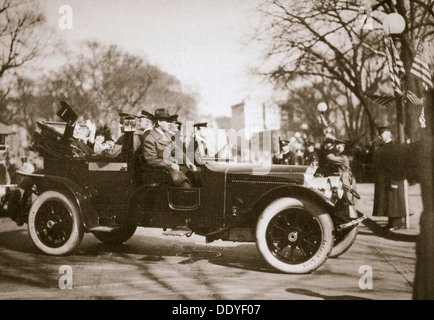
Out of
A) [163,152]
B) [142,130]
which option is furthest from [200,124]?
[142,130]

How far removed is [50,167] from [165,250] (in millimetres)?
1906

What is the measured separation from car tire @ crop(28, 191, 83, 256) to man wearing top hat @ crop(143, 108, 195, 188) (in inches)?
47.3

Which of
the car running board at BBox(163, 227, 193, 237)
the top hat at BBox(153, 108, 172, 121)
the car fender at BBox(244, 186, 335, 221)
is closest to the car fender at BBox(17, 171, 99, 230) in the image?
the car running board at BBox(163, 227, 193, 237)

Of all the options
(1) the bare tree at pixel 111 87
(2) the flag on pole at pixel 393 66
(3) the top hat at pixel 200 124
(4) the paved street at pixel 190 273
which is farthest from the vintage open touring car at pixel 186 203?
(2) the flag on pole at pixel 393 66

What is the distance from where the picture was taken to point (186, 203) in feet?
19.7

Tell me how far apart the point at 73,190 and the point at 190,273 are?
195 centimetres

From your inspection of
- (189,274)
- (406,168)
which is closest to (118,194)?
(189,274)

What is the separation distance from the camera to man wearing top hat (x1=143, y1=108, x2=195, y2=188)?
5.99m

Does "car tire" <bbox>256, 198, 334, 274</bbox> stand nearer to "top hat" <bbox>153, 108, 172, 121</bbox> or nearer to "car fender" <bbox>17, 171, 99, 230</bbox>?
"top hat" <bbox>153, 108, 172, 121</bbox>

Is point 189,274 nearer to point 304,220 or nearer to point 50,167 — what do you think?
point 304,220

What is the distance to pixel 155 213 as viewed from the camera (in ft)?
20.0

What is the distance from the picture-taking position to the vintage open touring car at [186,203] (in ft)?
18.2

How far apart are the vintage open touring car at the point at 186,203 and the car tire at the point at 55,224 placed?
0.01m
